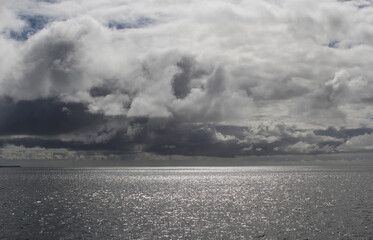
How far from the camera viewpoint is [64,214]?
7844cm

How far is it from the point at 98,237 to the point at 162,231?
11.1m

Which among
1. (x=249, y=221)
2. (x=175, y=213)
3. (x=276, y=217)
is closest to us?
(x=249, y=221)

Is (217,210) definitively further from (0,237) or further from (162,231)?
(0,237)

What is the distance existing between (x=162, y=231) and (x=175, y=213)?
22371 millimetres

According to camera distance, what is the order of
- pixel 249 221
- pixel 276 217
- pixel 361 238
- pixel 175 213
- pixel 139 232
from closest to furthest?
pixel 361 238 → pixel 139 232 → pixel 249 221 → pixel 276 217 → pixel 175 213

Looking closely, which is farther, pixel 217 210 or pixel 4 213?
pixel 217 210

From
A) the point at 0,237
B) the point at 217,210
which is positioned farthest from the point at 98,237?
the point at 217,210

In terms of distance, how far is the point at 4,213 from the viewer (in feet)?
254

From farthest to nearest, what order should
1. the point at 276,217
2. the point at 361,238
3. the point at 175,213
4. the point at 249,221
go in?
the point at 175,213
the point at 276,217
the point at 249,221
the point at 361,238

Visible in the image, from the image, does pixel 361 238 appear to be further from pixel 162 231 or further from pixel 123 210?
pixel 123 210

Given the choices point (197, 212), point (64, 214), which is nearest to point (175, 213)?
point (197, 212)

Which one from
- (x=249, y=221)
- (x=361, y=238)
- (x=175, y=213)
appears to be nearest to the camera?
(x=361, y=238)

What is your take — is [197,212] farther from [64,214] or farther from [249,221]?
[64,214]

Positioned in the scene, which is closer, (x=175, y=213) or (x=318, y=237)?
(x=318, y=237)
